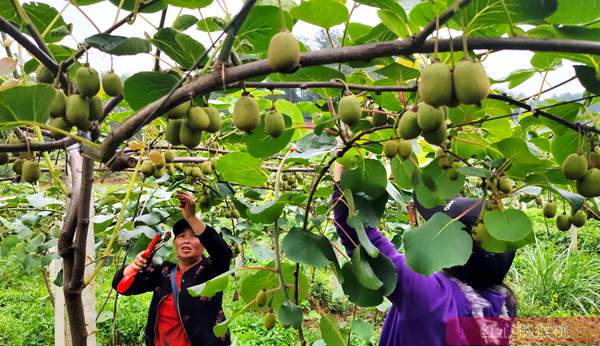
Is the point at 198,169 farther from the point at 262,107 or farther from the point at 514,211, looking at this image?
the point at 514,211

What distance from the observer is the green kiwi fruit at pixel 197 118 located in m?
0.80

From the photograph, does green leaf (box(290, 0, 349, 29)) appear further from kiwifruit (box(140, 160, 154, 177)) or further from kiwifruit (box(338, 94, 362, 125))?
kiwifruit (box(140, 160, 154, 177))

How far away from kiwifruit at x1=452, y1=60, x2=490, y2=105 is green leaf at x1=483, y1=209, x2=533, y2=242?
1.53 ft

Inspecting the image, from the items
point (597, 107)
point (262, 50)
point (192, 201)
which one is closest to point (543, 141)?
point (597, 107)

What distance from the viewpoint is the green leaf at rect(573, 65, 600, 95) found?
2.86 ft

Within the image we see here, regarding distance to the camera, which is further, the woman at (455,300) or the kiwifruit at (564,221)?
the kiwifruit at (564,221)

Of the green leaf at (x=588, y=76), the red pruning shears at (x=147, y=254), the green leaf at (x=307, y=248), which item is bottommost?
the red pruning shears at (x=147, y=254)

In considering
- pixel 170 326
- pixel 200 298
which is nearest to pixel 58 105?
pixel 200 298

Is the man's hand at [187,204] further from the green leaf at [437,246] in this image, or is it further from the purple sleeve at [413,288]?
the green leaf at [437,246]

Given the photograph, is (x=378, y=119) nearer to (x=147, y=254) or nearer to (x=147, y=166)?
(x=147, y=166)

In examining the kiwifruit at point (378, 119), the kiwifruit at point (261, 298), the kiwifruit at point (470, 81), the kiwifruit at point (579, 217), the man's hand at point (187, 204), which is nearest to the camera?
the kiwifruit at point (470, 81)

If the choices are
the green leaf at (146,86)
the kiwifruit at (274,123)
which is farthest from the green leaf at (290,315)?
the green leaf at (146,86)

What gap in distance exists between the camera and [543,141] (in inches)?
50.8

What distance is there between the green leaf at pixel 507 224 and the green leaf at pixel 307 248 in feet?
1.27
